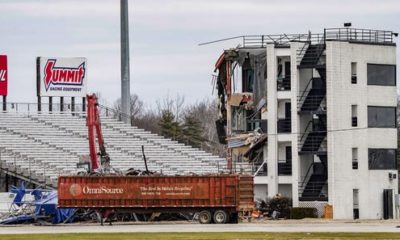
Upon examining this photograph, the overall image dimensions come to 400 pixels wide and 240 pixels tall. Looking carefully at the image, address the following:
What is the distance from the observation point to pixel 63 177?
254 feet

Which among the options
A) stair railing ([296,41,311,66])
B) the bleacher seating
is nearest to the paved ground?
the bleacher seating

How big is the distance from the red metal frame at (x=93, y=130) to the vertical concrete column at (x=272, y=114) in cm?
1373

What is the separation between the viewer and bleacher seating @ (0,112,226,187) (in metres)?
91.7

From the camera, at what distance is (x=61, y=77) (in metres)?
106

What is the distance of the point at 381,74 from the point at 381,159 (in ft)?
18.8

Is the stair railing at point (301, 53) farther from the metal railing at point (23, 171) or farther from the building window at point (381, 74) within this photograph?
the metal railing at point (23, 171)

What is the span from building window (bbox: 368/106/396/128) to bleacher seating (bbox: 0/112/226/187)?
11.0 metres

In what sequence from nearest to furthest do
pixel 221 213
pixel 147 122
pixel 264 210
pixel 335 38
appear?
pixel 221 213 < pixel 264 210 < pixel 335 38 < pixel 147 122

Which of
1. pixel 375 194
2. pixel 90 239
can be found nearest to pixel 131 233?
pixel 90 239

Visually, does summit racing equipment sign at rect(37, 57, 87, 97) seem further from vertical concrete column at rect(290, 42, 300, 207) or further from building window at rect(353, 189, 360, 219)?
building window at rect(353, 189, 360, 219)

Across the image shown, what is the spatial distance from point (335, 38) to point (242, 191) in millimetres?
19814

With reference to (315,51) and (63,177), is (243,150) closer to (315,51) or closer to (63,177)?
(315,51)

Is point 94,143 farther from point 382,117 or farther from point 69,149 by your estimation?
point 382,117

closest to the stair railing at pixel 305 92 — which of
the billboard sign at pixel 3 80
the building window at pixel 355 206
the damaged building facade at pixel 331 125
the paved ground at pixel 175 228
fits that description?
the damaged building facade at pixel 331 125
